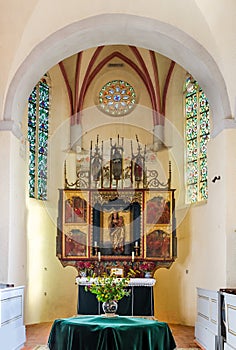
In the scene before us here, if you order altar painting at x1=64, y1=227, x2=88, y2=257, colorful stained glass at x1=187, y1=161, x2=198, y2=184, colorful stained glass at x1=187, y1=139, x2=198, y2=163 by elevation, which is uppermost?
colorful stained glass at x1=187, y1=139, x2=198, y2=163

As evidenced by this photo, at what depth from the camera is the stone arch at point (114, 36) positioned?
38.1ft

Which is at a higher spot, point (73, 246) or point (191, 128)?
point (191, 128)

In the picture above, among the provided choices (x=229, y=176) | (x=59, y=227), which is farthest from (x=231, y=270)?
(x=59, y=227)

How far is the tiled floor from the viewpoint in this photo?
11.9 metres

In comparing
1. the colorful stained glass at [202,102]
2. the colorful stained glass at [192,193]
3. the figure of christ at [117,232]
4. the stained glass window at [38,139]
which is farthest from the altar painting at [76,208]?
the colorful stained glass at [202,102]

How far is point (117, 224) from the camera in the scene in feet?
49.3

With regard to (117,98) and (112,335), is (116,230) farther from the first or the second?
(112,335)

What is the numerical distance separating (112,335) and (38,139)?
377 inches

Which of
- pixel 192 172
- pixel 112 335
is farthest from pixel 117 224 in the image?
pixel 112 335

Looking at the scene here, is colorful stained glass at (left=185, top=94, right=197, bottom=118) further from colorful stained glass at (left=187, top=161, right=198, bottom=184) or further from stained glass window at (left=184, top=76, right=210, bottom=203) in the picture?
colorful stained glass at (left=187, top=161, right=198, bottom=184)

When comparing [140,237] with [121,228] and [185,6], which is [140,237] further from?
[185,6]

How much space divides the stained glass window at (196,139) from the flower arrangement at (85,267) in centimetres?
342

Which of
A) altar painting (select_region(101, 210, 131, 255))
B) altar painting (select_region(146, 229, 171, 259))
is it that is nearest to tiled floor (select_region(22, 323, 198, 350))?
altar painting (select_region(146, 229, 171, 259))

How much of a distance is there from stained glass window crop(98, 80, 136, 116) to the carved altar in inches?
123
